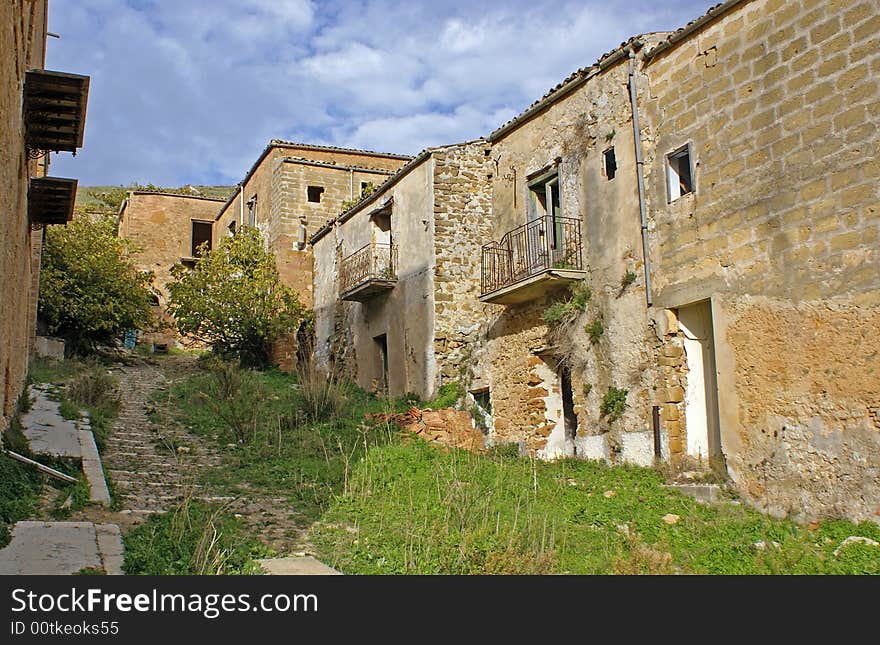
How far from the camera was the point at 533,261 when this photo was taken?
1470 cm

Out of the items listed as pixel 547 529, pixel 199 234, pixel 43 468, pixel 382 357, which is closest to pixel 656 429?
pixel 547 529

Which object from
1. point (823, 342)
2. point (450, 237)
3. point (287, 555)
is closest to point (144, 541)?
point (287, 555)

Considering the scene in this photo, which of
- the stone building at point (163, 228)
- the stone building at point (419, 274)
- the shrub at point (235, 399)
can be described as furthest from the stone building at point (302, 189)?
the stone building at point (163, 228)

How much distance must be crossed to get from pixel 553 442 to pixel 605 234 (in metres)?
3.58

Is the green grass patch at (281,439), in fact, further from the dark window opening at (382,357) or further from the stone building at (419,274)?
the stone building at (419,274)

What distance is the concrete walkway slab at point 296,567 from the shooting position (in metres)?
6.47

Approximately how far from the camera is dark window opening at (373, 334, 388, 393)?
19.2 metres

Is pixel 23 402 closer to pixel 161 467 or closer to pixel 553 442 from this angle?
pixel 161 467

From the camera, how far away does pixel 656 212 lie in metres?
11.8

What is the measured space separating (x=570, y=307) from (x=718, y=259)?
3068 mm

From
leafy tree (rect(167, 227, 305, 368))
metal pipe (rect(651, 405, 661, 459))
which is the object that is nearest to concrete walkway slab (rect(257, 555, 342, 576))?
metal pipe (rect(651, 405, 661, 459))

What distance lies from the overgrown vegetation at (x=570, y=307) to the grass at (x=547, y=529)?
2830 mm

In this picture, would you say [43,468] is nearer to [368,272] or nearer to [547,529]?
[547,529]
